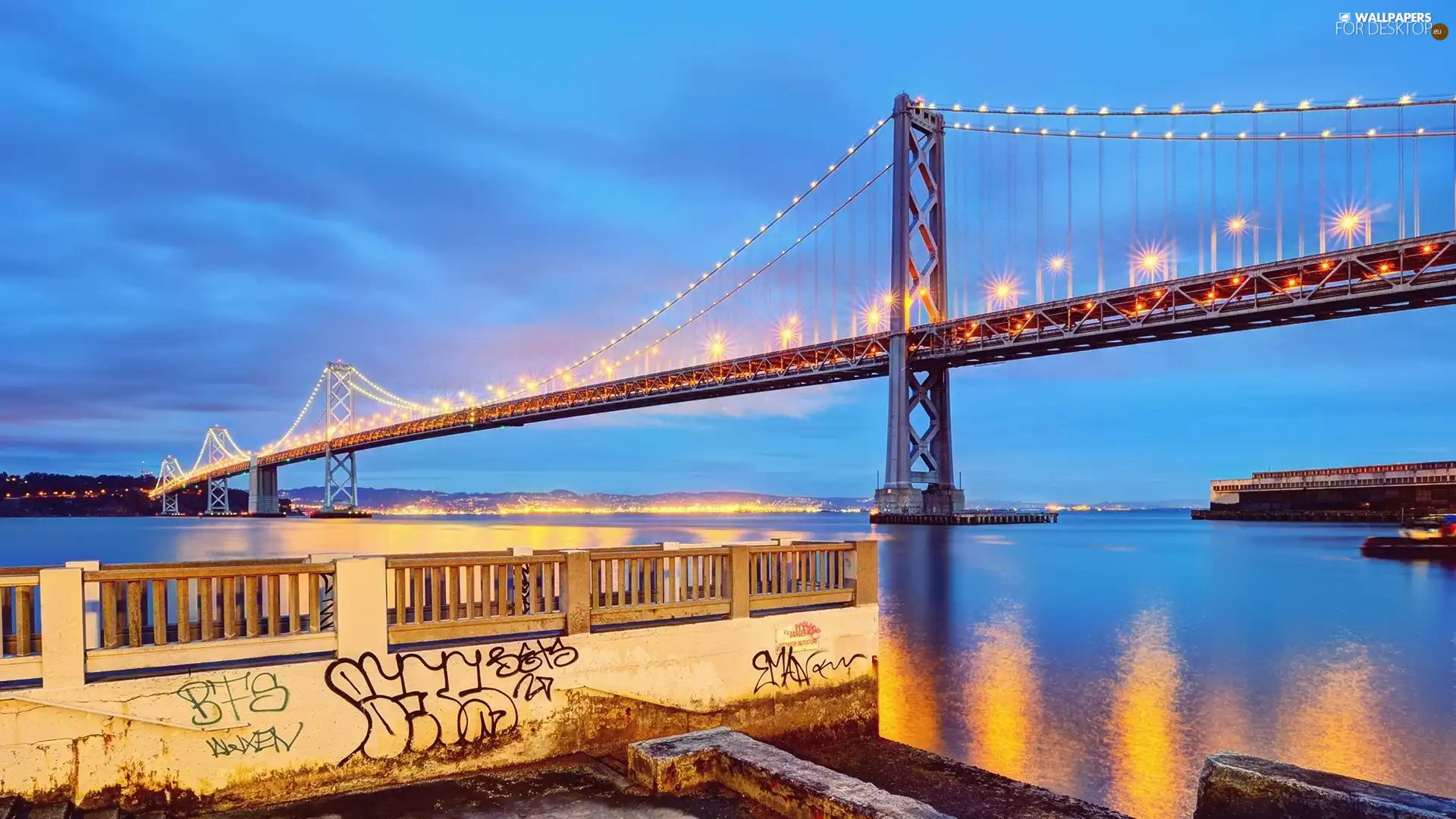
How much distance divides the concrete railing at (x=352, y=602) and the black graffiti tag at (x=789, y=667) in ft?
1.73

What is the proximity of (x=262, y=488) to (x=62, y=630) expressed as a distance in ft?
428

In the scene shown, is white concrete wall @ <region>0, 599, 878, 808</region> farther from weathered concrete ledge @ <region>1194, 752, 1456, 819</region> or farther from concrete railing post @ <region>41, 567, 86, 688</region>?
weathered concrete ledge @ <region>1194, 752, 1456, 819</region>

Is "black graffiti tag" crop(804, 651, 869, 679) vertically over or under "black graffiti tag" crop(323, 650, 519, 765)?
under

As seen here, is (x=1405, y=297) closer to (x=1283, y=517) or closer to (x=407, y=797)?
(x=407, y=797)

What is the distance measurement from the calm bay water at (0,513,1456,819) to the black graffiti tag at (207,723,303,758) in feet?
29.0

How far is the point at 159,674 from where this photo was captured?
22.6ft

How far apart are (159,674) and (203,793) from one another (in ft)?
3.17

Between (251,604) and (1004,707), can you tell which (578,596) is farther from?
(1004,707)

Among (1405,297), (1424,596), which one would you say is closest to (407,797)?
(1424,596)

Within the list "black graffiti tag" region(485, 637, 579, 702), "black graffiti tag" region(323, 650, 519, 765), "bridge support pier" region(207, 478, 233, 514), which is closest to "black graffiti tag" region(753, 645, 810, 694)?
"black graffiti tag" region(485, 637, 579, 702)

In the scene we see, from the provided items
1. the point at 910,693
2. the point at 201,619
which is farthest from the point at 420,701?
the point at 910,693

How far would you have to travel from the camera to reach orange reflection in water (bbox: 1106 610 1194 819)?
11.0m

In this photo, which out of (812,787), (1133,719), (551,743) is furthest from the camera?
(1133,719)

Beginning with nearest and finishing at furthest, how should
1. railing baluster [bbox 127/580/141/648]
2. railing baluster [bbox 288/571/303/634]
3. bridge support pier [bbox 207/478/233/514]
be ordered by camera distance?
railing baluster [bbox 127/580/141/648] → railing baluster [bbox 288/571/303/634] → bridge support pier [bbox 207/478/233/514]
